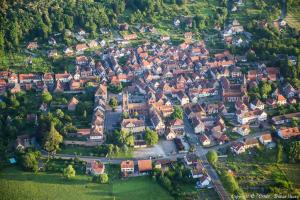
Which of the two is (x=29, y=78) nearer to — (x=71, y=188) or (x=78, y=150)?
(x=78, y=150)

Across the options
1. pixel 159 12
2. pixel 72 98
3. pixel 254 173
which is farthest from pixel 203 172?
pixel 159 12

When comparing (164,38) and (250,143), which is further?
(164,38)

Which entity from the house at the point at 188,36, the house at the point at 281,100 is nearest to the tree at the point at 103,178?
the house at the point at 281,100

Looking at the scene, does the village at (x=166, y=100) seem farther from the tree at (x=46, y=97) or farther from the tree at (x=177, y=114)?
the tree at (x=46, y=97)

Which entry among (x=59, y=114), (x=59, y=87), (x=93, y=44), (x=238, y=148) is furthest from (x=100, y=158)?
(x=93, y=44)

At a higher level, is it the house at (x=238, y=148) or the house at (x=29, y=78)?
the house at (x=29, y=78)
